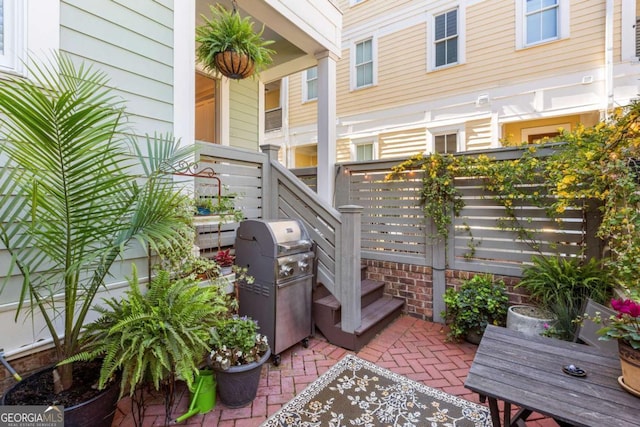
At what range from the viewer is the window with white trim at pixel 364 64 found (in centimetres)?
762

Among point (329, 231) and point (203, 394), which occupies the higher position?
point (329, 231)

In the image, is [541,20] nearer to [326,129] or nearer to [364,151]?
[364,151]

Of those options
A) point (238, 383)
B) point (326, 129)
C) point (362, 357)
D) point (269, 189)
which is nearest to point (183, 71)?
point (269, 189)

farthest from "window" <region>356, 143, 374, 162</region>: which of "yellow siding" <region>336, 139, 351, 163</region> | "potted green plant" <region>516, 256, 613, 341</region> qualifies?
"potted green plant" <region>516, 256, 613, 341</region>

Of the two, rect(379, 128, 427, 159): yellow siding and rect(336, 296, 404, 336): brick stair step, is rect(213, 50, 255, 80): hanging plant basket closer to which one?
rect(336, 296, 404, 336): brick stair step

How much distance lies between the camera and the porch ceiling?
364cm

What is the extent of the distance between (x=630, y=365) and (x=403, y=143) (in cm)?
624

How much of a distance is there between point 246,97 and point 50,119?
14.4 ft

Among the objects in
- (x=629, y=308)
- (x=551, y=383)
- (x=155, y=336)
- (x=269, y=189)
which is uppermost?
(x=269, y=189)

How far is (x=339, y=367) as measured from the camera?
8.83ft

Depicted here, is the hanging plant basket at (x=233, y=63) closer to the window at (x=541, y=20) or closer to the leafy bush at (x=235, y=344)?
the leafy bush at (x=235, y=344)

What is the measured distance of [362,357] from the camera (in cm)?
290

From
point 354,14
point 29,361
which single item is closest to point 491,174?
point 29,361

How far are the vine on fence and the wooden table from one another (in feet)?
2.44
